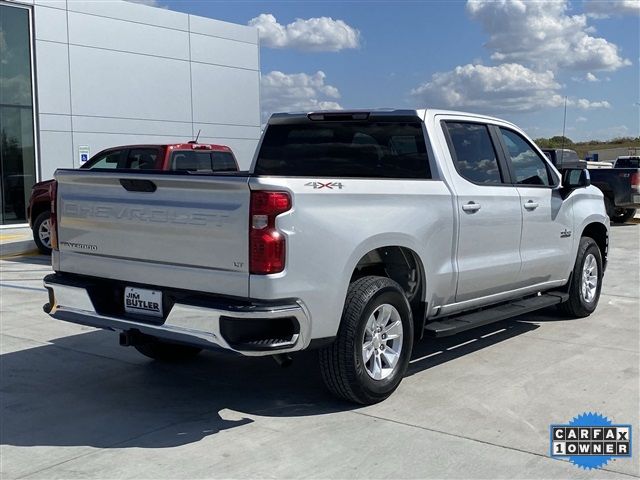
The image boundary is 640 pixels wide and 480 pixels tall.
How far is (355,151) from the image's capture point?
5.94 m

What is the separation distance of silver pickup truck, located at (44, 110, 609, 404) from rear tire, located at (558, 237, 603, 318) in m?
0.80

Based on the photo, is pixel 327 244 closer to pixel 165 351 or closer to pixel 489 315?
pixel 489 315

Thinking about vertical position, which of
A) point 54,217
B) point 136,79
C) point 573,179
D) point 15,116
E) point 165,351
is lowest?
point 165,351

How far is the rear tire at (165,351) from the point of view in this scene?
6.25m

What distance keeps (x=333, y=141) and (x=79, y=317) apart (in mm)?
2385

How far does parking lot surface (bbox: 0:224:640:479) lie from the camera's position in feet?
13.8

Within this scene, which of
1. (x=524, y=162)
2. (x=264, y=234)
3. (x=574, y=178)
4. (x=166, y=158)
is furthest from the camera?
(x=166, y=158)

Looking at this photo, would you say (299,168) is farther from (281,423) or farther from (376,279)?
(281,423)

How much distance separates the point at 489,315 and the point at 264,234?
104 inches

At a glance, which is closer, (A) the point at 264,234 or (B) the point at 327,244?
(A) the point at 264,234

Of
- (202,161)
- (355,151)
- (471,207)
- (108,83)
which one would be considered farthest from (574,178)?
(108,83)

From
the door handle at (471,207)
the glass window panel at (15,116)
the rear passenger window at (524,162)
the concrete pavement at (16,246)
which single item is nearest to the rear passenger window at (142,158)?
the concrete pavement at (16,246)

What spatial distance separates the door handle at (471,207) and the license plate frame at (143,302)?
2.49 metres

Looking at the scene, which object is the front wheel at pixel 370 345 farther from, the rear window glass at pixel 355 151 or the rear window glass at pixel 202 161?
the rear window glass at pixel 202 161
